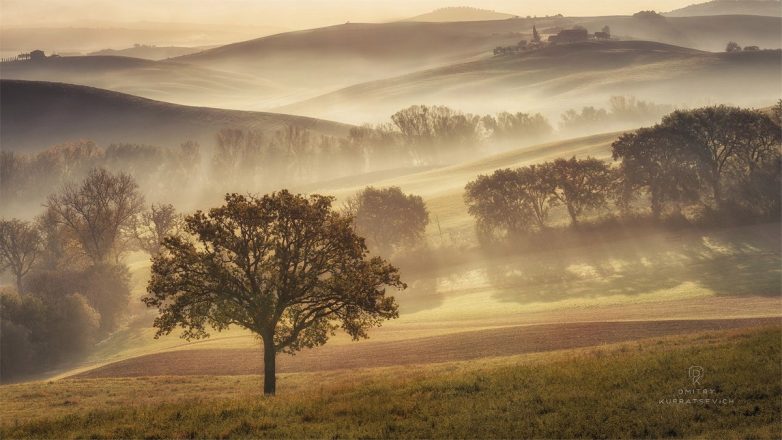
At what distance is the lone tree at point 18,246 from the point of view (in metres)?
99.9

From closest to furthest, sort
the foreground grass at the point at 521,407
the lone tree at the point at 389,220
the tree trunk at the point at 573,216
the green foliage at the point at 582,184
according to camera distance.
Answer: the foreground grass at the point at 521,407 → the tree trunk at the point at 573,216 → the green foliage at the point at 582,184 → the lone tree at the point at 389,220

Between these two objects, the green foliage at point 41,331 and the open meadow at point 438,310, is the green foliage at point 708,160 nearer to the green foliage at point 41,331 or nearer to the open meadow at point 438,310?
the open meadow at point 438,310

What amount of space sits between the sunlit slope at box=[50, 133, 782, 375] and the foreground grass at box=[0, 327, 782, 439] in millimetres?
27303

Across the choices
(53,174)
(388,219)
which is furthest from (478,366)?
(53,174)

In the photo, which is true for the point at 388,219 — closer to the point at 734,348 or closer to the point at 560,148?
the point at 734,348

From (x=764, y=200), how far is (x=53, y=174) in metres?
173

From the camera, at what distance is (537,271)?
82.1 meters

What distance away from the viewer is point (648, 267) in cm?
7688

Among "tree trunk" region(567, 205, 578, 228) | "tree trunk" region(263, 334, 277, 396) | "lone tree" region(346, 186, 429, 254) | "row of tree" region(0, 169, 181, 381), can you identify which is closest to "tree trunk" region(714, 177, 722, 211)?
"tree trunk" region(567, 205, 578, 228)

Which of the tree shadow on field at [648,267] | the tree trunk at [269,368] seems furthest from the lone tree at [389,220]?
the tree trunk at [269,368]

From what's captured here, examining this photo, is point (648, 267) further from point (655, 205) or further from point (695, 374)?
point (695, 374)

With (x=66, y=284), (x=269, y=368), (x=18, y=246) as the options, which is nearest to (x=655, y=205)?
(x=269, y=368)

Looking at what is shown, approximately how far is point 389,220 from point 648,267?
36.1m

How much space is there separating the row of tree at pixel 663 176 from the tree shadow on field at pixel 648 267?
6.69 m
